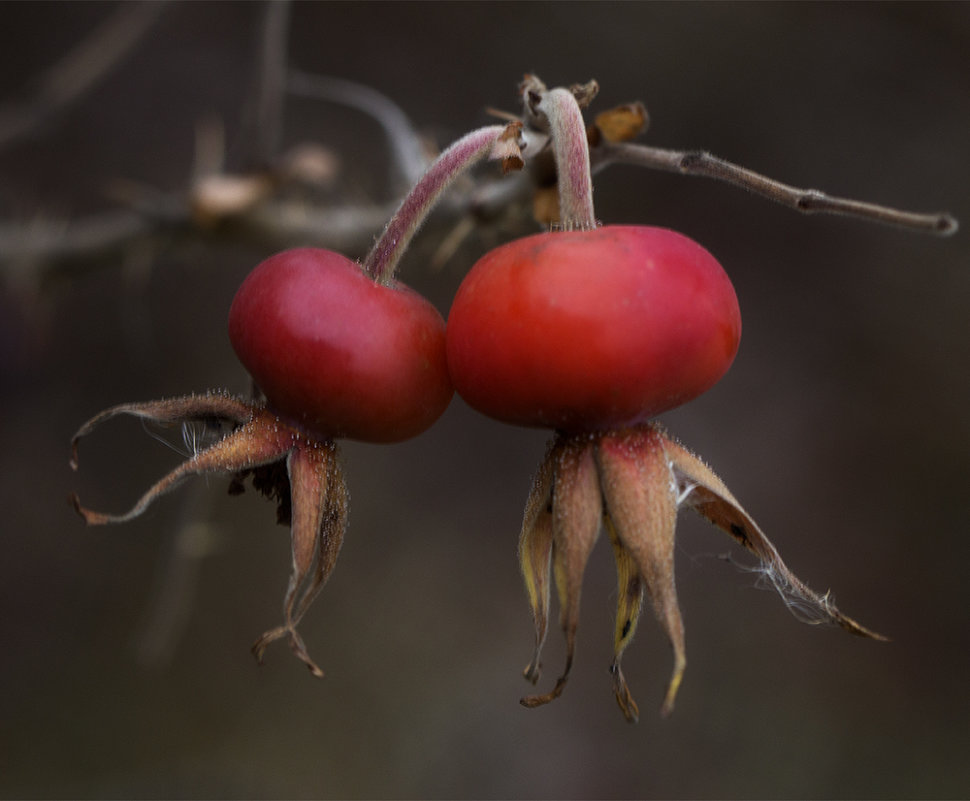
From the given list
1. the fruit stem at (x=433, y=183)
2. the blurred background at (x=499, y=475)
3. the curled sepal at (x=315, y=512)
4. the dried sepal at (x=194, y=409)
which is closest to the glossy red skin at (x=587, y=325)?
the fruit stem at (x=433, y=183)

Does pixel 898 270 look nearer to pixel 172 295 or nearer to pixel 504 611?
pixel 504 611

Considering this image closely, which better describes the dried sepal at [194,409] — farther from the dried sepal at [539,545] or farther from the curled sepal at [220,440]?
the dried sepal at [539,545]

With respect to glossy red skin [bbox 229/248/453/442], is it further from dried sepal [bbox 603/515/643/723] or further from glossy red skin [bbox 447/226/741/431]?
dried sepal [bbox 603/515/643/723]

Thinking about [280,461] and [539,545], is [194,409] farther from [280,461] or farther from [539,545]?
[539,545]

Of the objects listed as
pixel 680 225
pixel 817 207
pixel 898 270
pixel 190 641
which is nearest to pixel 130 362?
pixel 190 641

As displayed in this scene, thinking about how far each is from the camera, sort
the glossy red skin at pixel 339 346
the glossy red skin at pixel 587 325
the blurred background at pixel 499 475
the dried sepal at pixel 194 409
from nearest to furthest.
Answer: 1. the glossy red skin at pixel 587 325
2. the glossy red skin at pixel 339 346
3. the dried sepal at pixel 194 409
4. the blurred background at pixel 499 475

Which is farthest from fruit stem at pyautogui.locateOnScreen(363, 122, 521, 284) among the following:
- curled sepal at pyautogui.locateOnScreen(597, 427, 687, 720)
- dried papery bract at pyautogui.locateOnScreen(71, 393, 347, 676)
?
curled sepal at pyautogui.locateOnScreen(597, 427, 687, 720)
